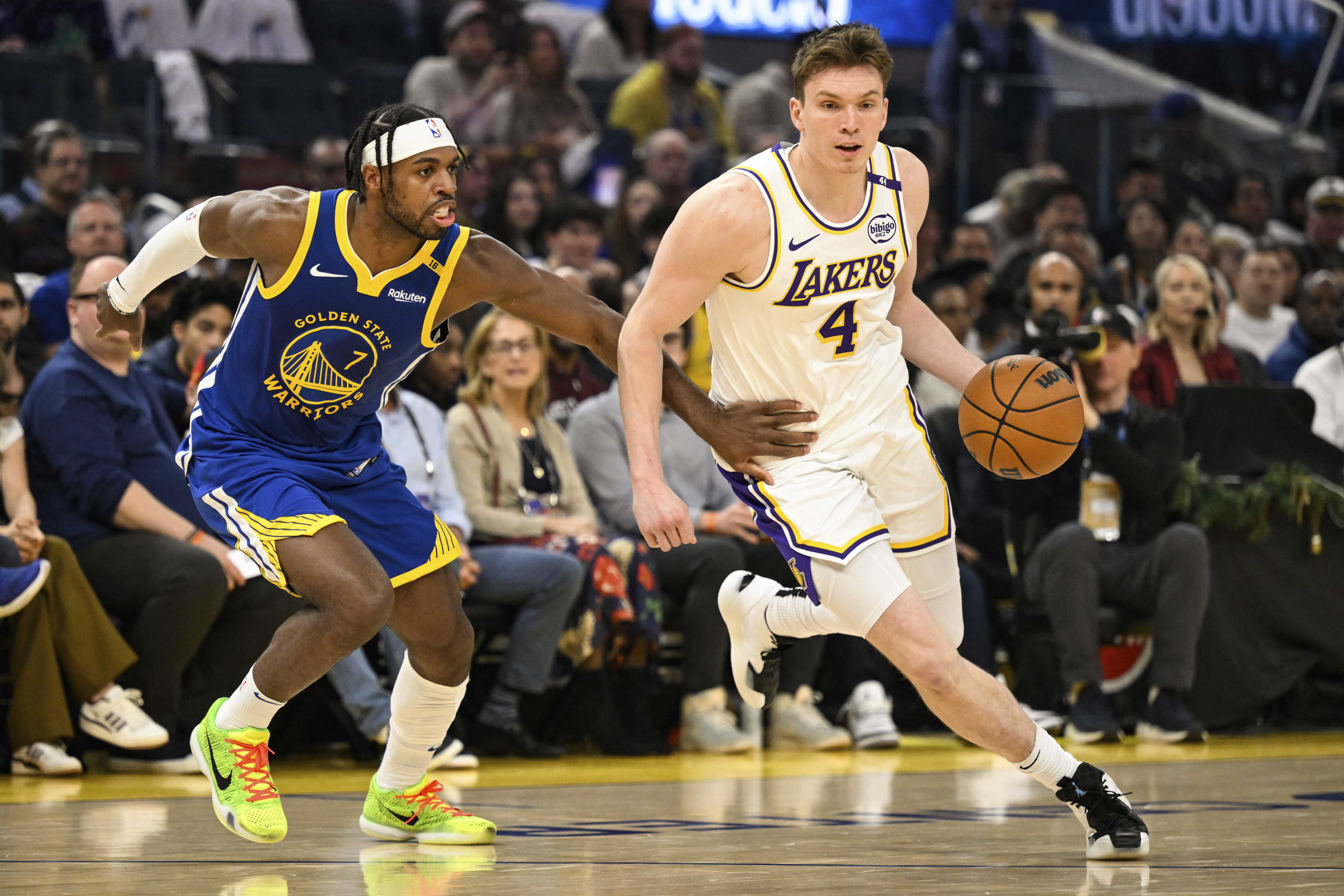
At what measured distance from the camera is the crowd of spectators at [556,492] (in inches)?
248

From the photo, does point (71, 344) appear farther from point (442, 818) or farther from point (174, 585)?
point (442, 818)

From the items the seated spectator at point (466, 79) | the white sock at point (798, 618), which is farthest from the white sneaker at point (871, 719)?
the seated spectator at point (466, 79)

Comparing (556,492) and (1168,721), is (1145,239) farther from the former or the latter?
(556,492)

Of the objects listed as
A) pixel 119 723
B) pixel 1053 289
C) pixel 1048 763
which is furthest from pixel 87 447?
pixel 1053 289

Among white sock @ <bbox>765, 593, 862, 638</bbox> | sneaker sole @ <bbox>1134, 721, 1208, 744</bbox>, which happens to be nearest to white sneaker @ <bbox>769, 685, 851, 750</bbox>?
sneaker sole @ <bbox>1134, 721, 1208, 744</bbox>

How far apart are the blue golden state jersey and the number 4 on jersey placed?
3.10ft

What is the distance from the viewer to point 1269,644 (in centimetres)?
797

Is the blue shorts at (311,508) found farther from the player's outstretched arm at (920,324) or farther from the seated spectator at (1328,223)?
the seated spectator at (1328,223)

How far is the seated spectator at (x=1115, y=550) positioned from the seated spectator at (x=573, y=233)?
270 centimetres

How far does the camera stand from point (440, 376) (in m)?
7.64

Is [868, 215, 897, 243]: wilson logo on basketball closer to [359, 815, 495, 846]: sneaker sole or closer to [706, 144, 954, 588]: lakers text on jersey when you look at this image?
[706, 144, 954, 588]: lakers text on jersey

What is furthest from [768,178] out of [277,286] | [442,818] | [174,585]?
[174,585]

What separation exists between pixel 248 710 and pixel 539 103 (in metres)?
7.68

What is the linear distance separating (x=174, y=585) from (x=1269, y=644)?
499 cm
